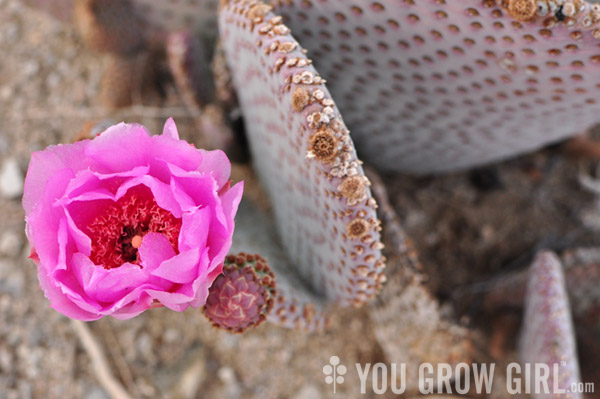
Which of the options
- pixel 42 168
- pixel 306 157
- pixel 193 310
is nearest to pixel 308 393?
pixel 193 310

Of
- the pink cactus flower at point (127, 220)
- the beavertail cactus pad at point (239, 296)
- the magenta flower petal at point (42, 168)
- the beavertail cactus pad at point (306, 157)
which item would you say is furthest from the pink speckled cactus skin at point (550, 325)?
the magenta flower petal at point (42, 168)

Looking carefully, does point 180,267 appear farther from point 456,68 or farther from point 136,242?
point 456,68

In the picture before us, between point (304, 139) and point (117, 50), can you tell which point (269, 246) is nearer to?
point (304, 139)

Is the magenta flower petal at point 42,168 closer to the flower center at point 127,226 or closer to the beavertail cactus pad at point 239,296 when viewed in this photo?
the flower center at point 127,226

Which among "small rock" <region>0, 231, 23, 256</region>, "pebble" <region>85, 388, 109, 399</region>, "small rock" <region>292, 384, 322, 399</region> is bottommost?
"small rock" <region>292, 384, 322, 399</region>

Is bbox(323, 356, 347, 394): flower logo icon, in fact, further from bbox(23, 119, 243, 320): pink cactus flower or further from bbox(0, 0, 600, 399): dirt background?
bbox(23, 119, 243, 320): pink cactus flower

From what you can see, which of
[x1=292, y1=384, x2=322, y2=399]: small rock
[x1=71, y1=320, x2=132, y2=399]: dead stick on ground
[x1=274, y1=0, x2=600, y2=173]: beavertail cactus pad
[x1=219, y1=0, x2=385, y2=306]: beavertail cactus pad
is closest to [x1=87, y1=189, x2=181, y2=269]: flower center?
[x1=219, y1=0, x2=385, y2=306]: beavertail cactus pad
